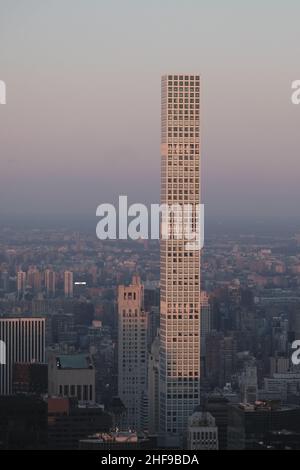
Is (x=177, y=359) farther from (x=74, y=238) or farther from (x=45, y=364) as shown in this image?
(x=74, y=238)

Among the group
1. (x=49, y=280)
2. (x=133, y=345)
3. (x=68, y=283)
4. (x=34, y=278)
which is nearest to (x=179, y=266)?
A: (x=133, y=345)

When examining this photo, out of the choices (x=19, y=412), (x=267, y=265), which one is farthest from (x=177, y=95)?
(x=19, y=412)

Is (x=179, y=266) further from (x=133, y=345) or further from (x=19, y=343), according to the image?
(x=19, y=343)

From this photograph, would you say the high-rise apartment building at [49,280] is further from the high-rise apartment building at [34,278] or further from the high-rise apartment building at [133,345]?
the high-rise apartment building at [133,345]

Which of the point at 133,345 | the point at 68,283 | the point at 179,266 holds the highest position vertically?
the point at 179,266

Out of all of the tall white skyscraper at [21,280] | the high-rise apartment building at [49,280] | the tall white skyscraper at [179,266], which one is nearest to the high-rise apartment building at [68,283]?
the high-rise apartment building at [49,280]

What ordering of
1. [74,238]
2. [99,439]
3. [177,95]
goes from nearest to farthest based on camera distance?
[99,439] → [74,238] → [177,95]
